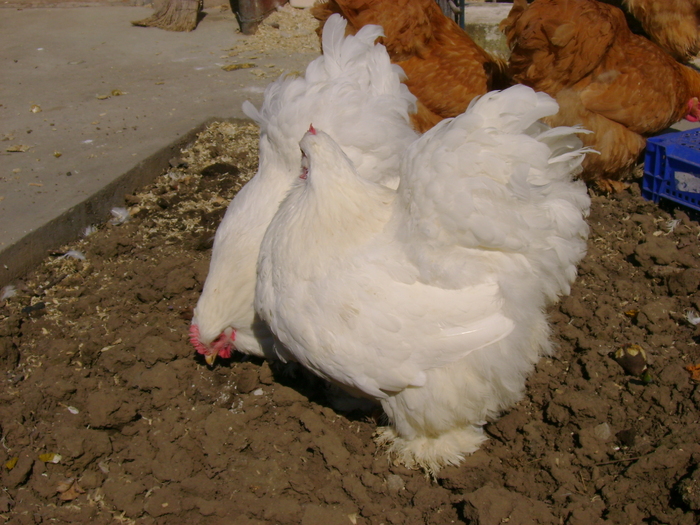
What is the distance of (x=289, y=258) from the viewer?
236 cm

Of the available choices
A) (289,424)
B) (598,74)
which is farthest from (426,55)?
(289,424)

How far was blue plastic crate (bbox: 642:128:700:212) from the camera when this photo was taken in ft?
12.1

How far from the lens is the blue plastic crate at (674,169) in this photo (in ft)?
12.1

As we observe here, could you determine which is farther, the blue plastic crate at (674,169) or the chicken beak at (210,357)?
the blue plastic crate at (674,169)

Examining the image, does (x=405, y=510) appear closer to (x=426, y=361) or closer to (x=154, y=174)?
(x=426, y=361)

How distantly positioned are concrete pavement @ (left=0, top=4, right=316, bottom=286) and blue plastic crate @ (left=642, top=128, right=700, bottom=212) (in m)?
3.79

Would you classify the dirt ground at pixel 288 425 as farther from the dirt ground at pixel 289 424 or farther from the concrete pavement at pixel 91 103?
the concrete pavement at pixel 91 103

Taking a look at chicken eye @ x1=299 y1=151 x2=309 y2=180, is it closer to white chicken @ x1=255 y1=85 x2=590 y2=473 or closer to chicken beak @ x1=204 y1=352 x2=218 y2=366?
white chicken @ x1=255 y1=85 x2=590 y2=473

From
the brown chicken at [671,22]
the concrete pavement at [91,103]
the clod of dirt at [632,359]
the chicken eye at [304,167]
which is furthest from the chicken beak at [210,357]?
the brown chicken at [671,22]

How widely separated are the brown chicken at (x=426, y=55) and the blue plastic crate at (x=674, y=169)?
1.31 m

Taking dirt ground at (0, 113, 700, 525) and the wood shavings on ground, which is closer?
dirt ground at (0, 113, 700, 525)

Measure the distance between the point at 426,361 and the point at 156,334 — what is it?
1758 mm

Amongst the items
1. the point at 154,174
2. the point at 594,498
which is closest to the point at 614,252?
the point at 594,498

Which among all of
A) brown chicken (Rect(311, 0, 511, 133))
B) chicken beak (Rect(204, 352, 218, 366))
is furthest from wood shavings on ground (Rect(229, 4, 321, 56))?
chicken beak (Rect(204, 352, 218, 366))
